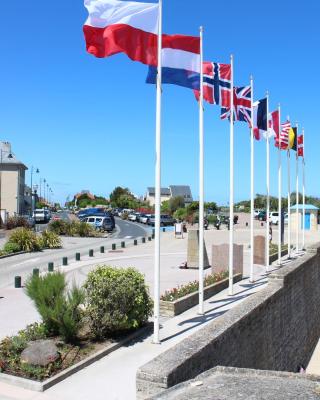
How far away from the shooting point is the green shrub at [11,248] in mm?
29292

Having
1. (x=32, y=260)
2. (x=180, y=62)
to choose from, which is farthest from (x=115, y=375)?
(x=32, y=260)

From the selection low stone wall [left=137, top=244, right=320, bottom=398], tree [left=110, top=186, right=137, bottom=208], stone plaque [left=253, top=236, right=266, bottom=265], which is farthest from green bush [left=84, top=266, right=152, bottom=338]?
tree [left=110, top=186, right=137, bottom=208]

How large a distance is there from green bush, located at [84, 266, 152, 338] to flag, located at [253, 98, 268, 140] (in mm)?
9588

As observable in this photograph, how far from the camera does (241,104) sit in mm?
17344

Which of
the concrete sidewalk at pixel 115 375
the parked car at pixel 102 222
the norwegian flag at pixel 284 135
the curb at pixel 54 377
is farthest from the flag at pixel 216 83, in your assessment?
the parked car at pixel 102 222

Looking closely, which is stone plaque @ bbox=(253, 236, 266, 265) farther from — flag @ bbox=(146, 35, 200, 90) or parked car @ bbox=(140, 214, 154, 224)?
parked car @ bbox=(140, 214, 154, 224)

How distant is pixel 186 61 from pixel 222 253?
9760 millimetres

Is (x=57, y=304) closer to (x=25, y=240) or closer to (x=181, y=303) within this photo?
(x=181, y=303)

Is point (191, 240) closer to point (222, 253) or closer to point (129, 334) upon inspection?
point (222, 253)

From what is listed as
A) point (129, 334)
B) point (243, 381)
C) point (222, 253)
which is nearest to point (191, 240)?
point (222, 253)

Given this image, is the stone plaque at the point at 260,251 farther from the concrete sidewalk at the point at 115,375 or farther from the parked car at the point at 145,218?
the parked car at the point at 145,218

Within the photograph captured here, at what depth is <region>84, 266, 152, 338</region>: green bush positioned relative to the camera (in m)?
10.9

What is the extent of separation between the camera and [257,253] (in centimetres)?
2584

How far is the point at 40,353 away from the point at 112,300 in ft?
6.95
